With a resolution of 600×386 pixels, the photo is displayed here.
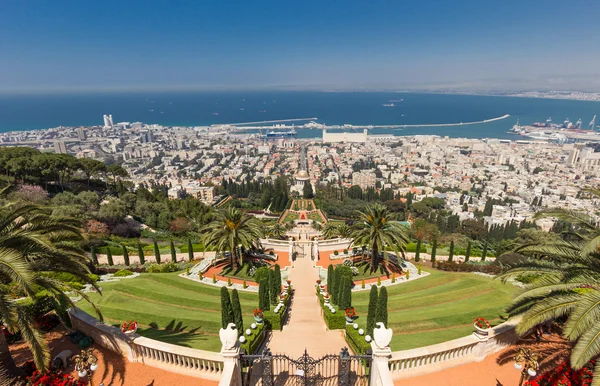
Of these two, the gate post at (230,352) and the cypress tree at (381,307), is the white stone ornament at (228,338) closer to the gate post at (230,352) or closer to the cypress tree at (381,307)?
the gate post at (230,352)

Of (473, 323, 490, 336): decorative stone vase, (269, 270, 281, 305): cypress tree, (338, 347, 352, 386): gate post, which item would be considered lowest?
(269, 270, 281, 305): cypress tree

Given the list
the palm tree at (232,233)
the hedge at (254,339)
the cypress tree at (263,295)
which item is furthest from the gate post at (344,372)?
the palm tree at (232,233)

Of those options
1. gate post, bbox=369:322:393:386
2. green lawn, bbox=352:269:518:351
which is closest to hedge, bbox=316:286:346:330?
green lawn, bbox=352:269:518:351

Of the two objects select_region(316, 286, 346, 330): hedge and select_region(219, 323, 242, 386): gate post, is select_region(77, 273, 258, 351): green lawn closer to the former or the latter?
select_region(219, 323, 242, 386): gate post

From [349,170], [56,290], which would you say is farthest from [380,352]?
[349,170]

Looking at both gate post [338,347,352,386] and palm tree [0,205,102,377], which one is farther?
gate post [338,347,352,386]

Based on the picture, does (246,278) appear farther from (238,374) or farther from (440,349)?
(440,349)

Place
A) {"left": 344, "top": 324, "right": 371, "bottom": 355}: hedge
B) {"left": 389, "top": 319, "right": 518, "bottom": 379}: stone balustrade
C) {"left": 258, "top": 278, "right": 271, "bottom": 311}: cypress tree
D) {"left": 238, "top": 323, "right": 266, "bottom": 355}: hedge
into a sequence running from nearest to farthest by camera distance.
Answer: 1. {"left": 389, "top": 319, "right": 518, "bottom": 379}: stone balustrade
2. {"left": 344, "top": 324, "right": 371, "bottom": 355}: hedge
3. {"left": 238, "top": 323, "right": 266, "bottom": 355}: hedge
4. {"left": 258, "top": 278, "right": 271, "bottom": 311}: cypress tree
